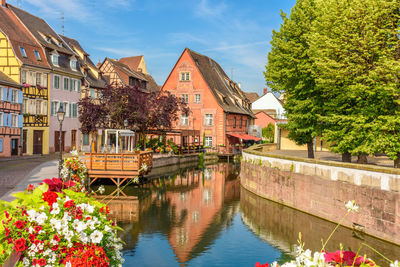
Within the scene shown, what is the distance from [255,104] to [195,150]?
3743 centimetres

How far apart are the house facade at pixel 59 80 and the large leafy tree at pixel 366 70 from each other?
2815 cm

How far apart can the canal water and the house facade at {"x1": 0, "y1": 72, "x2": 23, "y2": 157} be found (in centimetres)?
1407

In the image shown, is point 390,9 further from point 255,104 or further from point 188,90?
point 255,104

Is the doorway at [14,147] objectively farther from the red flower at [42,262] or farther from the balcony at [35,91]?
the red flower at [42,262]

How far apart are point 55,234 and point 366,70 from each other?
1612cm

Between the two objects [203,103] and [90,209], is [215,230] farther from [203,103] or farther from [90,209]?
[203,103]

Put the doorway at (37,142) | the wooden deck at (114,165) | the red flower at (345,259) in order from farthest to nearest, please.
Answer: the doorway at (37,142)
the wooden deck at (114,165)
the red flower at (345,259)

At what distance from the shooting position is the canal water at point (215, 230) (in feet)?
42.0

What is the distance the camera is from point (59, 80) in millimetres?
41688

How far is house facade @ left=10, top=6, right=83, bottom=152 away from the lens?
40469 millimetres

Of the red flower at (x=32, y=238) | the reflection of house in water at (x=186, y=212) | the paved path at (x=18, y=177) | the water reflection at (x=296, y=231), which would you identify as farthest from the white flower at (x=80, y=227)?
the paved path at (x=18, y=177)

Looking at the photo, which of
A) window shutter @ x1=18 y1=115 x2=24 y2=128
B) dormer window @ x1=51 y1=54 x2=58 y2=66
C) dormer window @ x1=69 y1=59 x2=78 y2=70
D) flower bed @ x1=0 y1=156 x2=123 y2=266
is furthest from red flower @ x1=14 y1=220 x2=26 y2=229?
dormer window @ x1=69 y1=59 x2=78 y2=70

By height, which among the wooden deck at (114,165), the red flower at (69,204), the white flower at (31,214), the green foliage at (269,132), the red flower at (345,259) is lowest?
the wooden deck at (114,165)

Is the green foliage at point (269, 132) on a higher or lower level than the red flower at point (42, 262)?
higher
